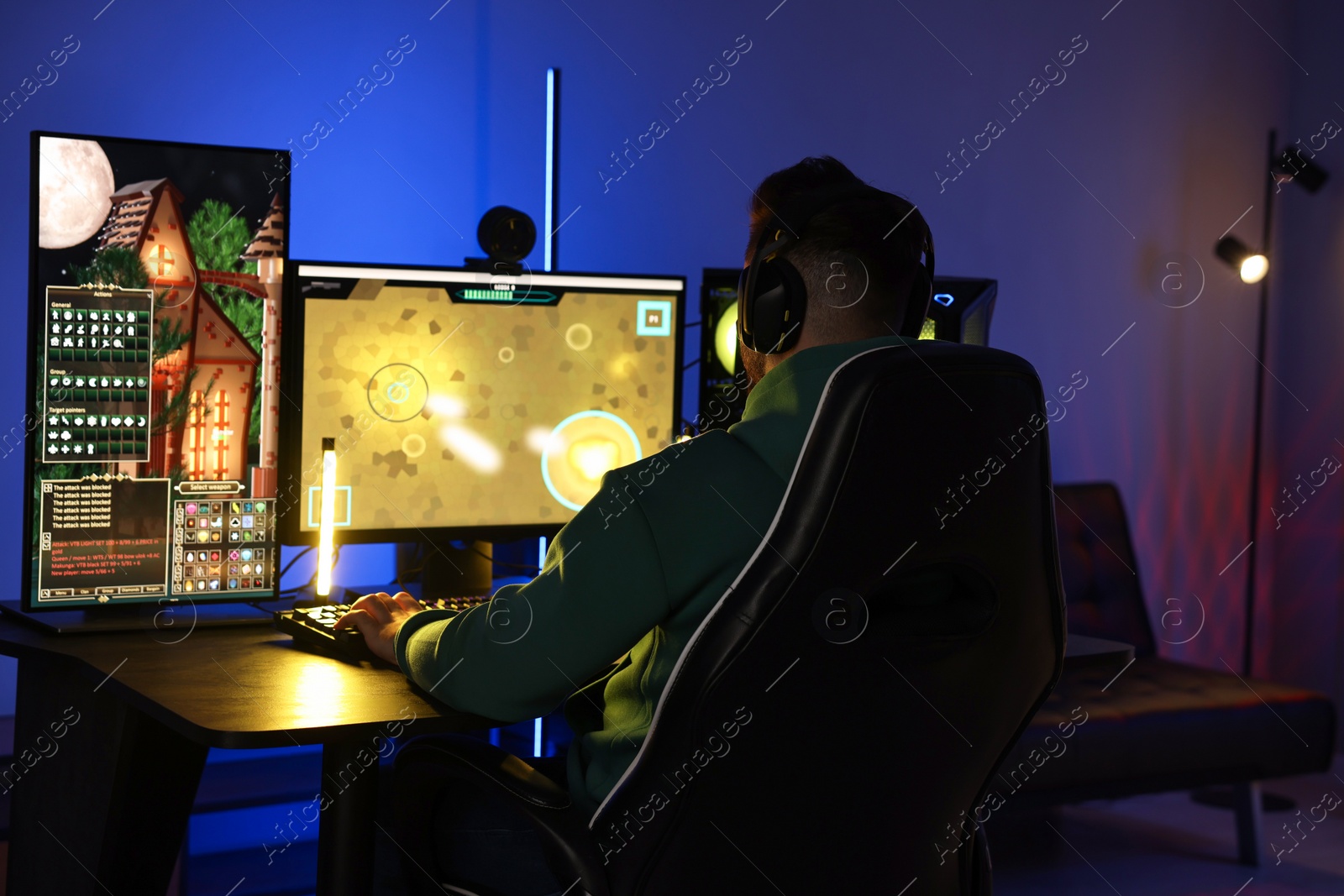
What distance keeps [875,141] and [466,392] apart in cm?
158

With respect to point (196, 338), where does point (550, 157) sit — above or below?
above

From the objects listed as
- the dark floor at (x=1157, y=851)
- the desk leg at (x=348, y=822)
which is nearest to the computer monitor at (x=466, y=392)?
the desk leg at (x=348, y=822)

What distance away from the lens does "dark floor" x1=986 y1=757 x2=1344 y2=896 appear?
8.62 ft

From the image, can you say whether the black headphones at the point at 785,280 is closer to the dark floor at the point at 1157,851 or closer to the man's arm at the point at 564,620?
the man's arm at the point at 564,620

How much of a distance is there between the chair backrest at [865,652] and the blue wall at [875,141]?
63.9 inches

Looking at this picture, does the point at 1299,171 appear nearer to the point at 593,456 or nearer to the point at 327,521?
the point at 593,456

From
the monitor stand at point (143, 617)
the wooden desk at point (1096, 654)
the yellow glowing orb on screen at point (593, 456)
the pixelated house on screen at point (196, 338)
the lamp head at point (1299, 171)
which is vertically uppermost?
the lamp head at point (1299, 171)

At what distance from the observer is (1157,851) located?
9.36 feet

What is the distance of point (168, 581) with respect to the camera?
1.73 m

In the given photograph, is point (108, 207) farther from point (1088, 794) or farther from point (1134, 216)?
point (1134, 216)

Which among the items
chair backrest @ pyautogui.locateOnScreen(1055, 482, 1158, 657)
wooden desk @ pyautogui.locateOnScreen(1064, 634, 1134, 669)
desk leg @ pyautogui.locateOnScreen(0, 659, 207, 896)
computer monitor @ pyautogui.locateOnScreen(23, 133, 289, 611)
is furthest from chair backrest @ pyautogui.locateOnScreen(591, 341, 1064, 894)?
chair backrest @ pyautogui.locateOnScreen(1055, 482, 1158, 657)

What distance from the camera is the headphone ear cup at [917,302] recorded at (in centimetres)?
126

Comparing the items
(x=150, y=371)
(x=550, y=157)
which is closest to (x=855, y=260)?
(x=150, y=371)

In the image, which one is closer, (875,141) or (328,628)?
(328,628)
